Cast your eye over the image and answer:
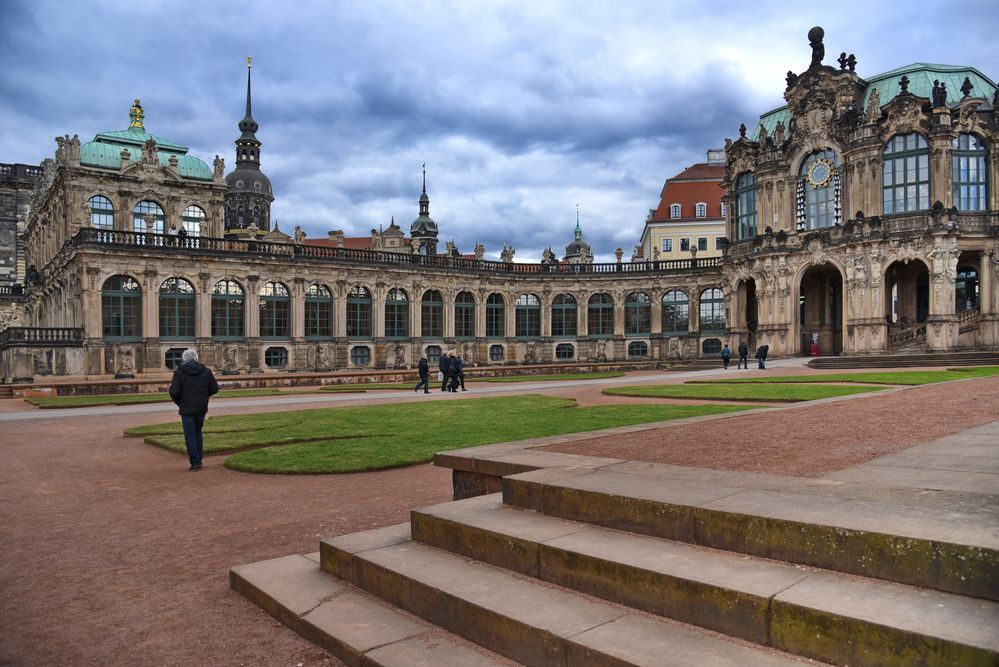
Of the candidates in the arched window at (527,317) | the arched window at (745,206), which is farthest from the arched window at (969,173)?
the arched window at (527,317)

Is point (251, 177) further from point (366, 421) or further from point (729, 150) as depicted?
point (366, 421)

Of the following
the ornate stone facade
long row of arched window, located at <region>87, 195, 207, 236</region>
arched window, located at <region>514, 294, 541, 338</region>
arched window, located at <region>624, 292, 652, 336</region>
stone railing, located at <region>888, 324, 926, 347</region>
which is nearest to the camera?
the ornate stone facade

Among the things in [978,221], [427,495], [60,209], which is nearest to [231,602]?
[427,495]

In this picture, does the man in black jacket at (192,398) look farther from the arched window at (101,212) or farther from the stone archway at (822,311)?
the arched window at (101,212)

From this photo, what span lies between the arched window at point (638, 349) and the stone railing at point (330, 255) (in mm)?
6499

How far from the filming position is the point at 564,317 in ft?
211

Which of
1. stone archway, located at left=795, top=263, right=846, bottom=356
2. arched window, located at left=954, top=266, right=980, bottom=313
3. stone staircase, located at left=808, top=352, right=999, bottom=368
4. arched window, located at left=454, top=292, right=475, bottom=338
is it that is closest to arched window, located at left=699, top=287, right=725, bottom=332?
stone archway, located at left=795, top=263, right=846, bottom=356

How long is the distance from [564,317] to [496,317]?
6.55 m

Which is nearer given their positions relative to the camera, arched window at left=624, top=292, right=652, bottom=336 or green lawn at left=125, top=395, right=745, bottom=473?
green lawn at left=125, top=395, right=745, bottom=473

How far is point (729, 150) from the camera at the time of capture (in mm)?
55438

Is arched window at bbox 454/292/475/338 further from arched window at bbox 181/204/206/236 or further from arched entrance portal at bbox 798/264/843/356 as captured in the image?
arched entrance portal at bbox 798/264/843/356

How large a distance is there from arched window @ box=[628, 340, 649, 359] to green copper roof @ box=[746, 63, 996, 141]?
84.1 ft

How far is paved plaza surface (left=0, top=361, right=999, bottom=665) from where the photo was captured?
16.8ft

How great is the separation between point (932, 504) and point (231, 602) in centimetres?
540
